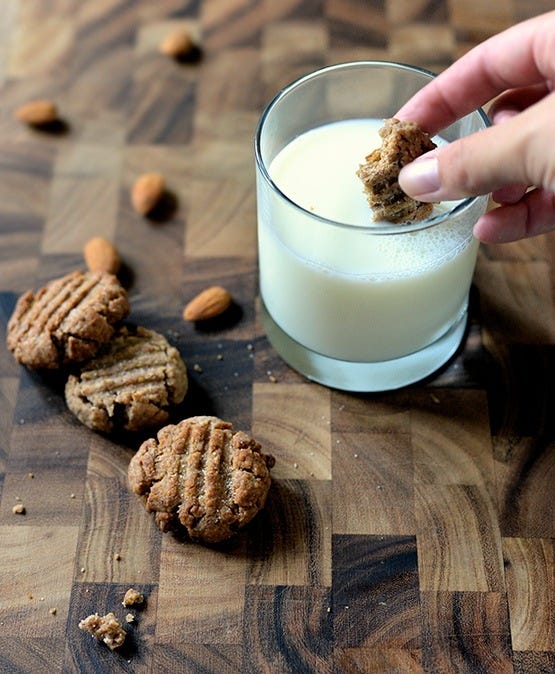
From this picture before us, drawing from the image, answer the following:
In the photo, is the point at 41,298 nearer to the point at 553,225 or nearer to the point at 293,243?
the point at 293,243

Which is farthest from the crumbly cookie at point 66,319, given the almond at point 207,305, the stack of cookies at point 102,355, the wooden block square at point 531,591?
the wooden block square at point 531,591

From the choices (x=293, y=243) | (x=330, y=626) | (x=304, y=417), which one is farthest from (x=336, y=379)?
(x=330, y=626)

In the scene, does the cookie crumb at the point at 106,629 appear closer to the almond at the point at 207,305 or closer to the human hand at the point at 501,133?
the almond at the point at 207,305

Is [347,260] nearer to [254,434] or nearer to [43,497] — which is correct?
[254,434]

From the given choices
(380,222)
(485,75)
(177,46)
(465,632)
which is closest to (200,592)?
(465,632)

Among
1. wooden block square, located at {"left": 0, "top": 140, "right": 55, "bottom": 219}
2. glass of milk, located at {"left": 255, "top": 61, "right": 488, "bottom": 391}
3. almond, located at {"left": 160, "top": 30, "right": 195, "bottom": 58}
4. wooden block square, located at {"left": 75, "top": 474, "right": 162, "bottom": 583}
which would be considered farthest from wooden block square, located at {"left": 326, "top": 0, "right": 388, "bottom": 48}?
wooden block square, located at {"left": 75, "top": 474, "right": 162, "bottom": 583}

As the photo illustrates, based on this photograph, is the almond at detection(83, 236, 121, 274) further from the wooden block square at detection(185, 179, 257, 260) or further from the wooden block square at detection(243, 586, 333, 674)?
the wooden block square at detection(243, 586, 333, 674)
